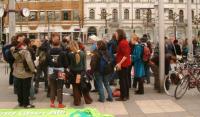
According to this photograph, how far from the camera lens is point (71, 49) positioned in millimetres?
Result: 12242

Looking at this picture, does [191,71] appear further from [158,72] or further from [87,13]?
[87,13]

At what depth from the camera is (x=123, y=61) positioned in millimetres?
12922

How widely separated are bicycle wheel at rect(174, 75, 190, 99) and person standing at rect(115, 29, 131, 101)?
4.28ft

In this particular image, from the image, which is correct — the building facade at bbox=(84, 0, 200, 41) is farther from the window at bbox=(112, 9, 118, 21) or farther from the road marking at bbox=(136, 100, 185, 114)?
the road marking at bbox=(136, 100, 185, 114)

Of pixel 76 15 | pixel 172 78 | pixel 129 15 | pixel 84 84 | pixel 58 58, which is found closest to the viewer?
pixel 58 58

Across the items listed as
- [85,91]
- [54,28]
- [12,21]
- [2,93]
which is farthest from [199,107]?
[54,28]

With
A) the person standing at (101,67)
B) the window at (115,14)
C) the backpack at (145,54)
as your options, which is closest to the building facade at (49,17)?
the window at (115,14)

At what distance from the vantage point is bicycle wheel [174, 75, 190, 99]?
13.0m

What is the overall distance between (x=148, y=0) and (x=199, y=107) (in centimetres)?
8994

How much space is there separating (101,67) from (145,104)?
149 centimetres

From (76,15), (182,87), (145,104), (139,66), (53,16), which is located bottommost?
(145,104)

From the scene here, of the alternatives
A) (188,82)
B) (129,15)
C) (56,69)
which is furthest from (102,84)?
(129,15)

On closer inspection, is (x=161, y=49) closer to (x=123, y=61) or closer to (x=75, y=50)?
(x=123, y=61)

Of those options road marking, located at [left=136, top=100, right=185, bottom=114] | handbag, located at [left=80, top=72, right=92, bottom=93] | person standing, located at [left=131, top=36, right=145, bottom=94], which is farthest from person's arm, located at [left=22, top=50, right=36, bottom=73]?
person standing, located at [left=131, top=36, right=145, bottom=94]
